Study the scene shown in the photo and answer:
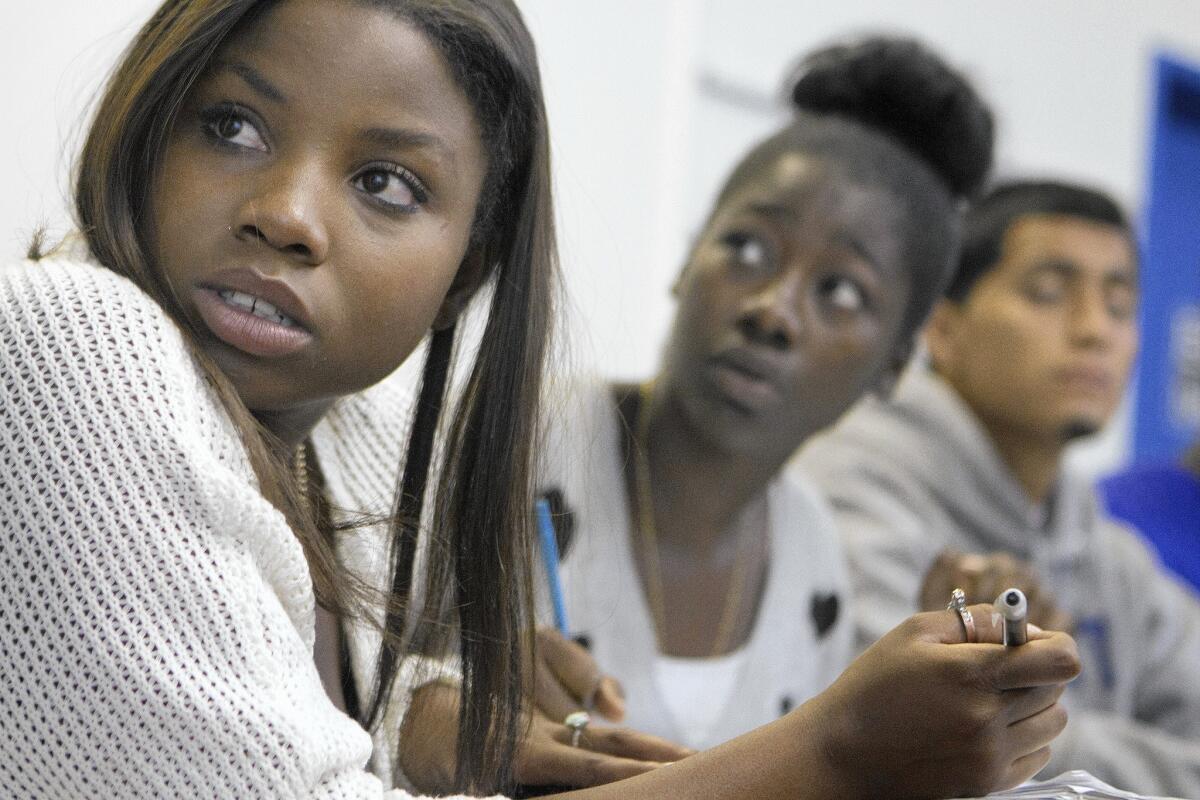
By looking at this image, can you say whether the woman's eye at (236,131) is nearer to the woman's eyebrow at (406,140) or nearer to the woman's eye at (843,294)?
the woman's eyebrow at (406,140)

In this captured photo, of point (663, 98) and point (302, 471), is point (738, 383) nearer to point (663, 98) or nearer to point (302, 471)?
point (302, 471)

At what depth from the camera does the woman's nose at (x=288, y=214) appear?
2.15 ft

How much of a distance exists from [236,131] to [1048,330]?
1186 mm

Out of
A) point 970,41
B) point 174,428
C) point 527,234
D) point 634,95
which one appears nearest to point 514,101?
point 527,234

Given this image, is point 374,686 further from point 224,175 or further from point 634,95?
point 634,95

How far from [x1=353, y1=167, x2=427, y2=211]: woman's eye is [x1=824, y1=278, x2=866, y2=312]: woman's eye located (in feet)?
1.85

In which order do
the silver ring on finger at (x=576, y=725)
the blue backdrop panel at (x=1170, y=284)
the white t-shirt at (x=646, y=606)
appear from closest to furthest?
the silver ring on finger at (x=576, y=725) → the white t-shirt at (x=646, y=606) → the blue backdrop panel at (x=1170, y=284)

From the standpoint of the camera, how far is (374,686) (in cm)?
82

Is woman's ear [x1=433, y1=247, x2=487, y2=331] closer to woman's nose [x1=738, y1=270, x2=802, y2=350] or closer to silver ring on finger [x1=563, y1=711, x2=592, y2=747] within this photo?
silver ring on finger [x1=563, y1=711, x2=592, y2=747]

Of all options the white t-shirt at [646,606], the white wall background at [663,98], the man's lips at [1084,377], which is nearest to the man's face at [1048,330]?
the man's lips at [1084,377]

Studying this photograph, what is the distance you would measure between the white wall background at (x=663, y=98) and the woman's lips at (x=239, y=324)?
0.21 metres

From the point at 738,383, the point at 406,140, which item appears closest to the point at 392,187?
the point at 406,140

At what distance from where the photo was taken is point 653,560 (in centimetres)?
123

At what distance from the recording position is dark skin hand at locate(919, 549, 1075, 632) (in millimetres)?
1192
